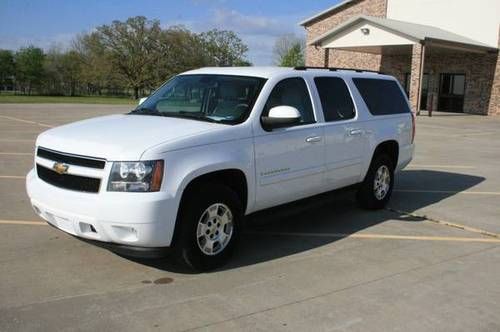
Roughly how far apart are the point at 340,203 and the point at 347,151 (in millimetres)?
1558

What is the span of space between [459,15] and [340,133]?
105 feet

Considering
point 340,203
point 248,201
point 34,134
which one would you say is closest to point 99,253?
point 248,201

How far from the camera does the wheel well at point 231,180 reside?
16.2ft

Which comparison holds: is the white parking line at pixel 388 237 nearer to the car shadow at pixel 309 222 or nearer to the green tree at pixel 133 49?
the car shadow at pixel 309 222

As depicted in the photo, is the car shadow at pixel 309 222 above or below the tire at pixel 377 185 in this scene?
below

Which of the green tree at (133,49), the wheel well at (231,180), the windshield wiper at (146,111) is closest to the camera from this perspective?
the wheel well at (231,180)

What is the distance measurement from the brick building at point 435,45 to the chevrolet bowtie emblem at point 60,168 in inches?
1063

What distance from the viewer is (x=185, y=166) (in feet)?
15.3

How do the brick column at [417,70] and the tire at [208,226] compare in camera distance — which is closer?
the tire at [208,226]

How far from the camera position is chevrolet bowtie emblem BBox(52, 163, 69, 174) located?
4.74 m

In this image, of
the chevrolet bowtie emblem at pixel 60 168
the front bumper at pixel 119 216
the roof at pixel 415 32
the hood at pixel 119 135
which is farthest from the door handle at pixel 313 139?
the roof at pixel 415 32

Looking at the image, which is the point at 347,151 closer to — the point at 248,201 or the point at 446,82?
the point at 248,201

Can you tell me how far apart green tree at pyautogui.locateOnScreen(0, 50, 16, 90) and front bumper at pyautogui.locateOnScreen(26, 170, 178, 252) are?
79.4 metres

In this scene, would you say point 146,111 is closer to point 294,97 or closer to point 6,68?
point 294,97
